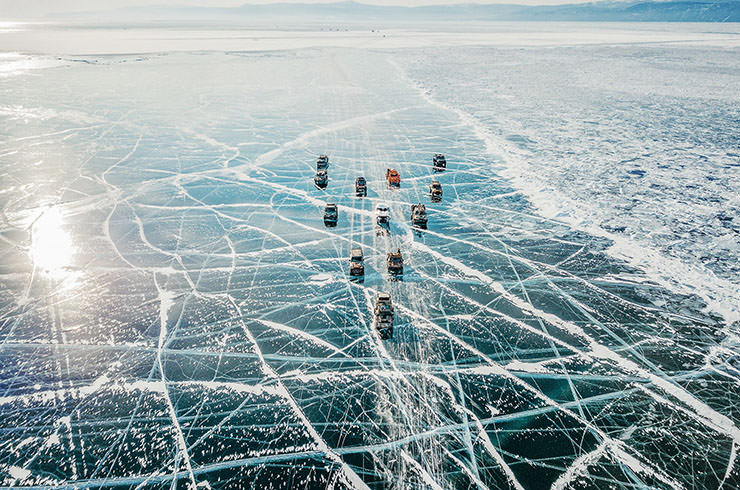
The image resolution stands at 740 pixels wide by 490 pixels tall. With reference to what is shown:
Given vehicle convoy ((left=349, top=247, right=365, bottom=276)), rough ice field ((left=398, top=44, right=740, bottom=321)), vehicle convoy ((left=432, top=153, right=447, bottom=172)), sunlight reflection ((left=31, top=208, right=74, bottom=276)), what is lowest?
rough ice field ((left=398, top=44, right=740, bottom=321))

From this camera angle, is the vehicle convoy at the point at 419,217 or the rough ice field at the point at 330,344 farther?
the vehicle convoy at the point at 419,217

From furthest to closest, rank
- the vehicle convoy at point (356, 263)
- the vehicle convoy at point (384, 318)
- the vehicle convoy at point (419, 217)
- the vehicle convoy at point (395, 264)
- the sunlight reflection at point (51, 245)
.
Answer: the vehicle convoy at point (419, 217) < the sunlight reflection at point (51, 245) < the vehicle convoy at point (395, 264) < the vehicle convoy at point (356, 263) < the vehicle convoy at point (384, 318)

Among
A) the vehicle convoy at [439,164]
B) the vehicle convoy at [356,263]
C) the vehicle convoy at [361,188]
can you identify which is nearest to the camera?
the vehicle convoy at [356,263]

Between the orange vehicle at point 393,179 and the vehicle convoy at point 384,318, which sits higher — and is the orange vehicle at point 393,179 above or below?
below

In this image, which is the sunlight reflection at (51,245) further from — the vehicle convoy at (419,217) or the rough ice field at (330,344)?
the vehicle convoy at (419,217)

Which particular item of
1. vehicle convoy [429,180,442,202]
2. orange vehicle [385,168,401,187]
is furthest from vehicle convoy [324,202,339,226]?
vehicle convoy [429,180,442,202]

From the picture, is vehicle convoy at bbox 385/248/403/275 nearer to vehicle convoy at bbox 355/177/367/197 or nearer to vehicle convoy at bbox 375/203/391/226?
vehicle convoy at bbox 375/203/391/226

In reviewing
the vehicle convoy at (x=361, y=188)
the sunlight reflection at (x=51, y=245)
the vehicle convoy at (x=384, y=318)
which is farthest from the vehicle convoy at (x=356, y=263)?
the sunlight reflection at (x=51, y=245)
